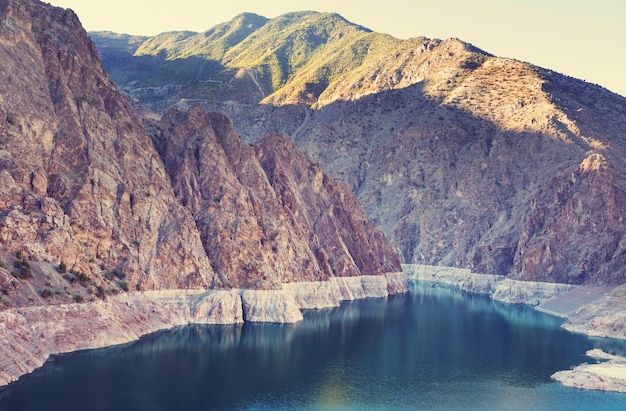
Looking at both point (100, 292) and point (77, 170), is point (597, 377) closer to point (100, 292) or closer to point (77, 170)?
point (100, 292)

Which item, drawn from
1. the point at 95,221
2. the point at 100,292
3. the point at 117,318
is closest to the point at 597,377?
the point at 117,318

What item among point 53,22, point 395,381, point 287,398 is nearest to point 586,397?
point 395,381

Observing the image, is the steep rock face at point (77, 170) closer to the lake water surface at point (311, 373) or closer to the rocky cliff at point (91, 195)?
the rocky cliff at point (91, 195)

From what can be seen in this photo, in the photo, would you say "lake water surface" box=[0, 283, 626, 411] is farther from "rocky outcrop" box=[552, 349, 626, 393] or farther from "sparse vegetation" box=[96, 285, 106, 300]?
"sparse vegetation" box=[96, 285, 106, 300]

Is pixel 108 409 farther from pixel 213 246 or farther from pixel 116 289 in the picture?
pixel 213 246

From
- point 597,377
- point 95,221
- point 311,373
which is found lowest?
point 311,373

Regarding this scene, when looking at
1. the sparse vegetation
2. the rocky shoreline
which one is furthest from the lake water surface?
the sparse vegetation
